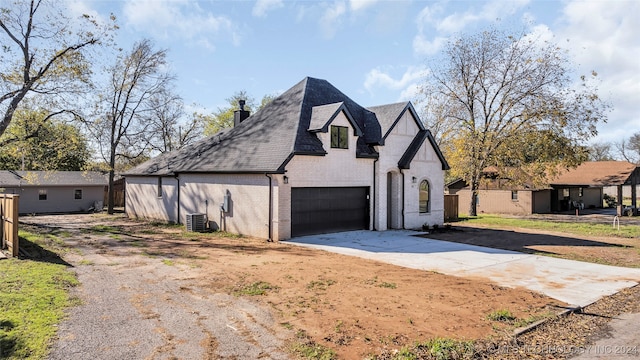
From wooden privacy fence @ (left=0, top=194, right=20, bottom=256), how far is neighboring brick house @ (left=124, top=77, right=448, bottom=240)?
8.09m

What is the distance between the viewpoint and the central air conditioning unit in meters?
19.8

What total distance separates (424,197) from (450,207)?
6.71 meters

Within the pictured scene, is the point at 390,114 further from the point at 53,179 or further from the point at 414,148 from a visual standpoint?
the point at 53,179

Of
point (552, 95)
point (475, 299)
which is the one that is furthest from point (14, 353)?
point (552, 95)

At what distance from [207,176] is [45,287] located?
12169 millimetres

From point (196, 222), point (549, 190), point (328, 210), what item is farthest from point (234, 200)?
point (549, 190)

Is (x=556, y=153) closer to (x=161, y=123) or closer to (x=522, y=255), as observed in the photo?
(x=522, y=255)

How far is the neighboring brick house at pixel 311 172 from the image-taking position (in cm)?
1745

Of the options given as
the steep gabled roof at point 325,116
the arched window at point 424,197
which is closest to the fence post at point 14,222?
the steep gabled roof at point 325,116

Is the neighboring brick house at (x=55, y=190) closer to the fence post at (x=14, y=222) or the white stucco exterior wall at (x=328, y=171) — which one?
the fence post at (x=14, y=222)

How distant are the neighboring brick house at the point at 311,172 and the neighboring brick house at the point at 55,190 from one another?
1452 centimetres

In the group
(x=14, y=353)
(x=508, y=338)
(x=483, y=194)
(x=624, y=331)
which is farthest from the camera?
(x=483, y=194)

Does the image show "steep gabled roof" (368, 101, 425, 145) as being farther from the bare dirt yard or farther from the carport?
the carport

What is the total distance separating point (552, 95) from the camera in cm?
2962
